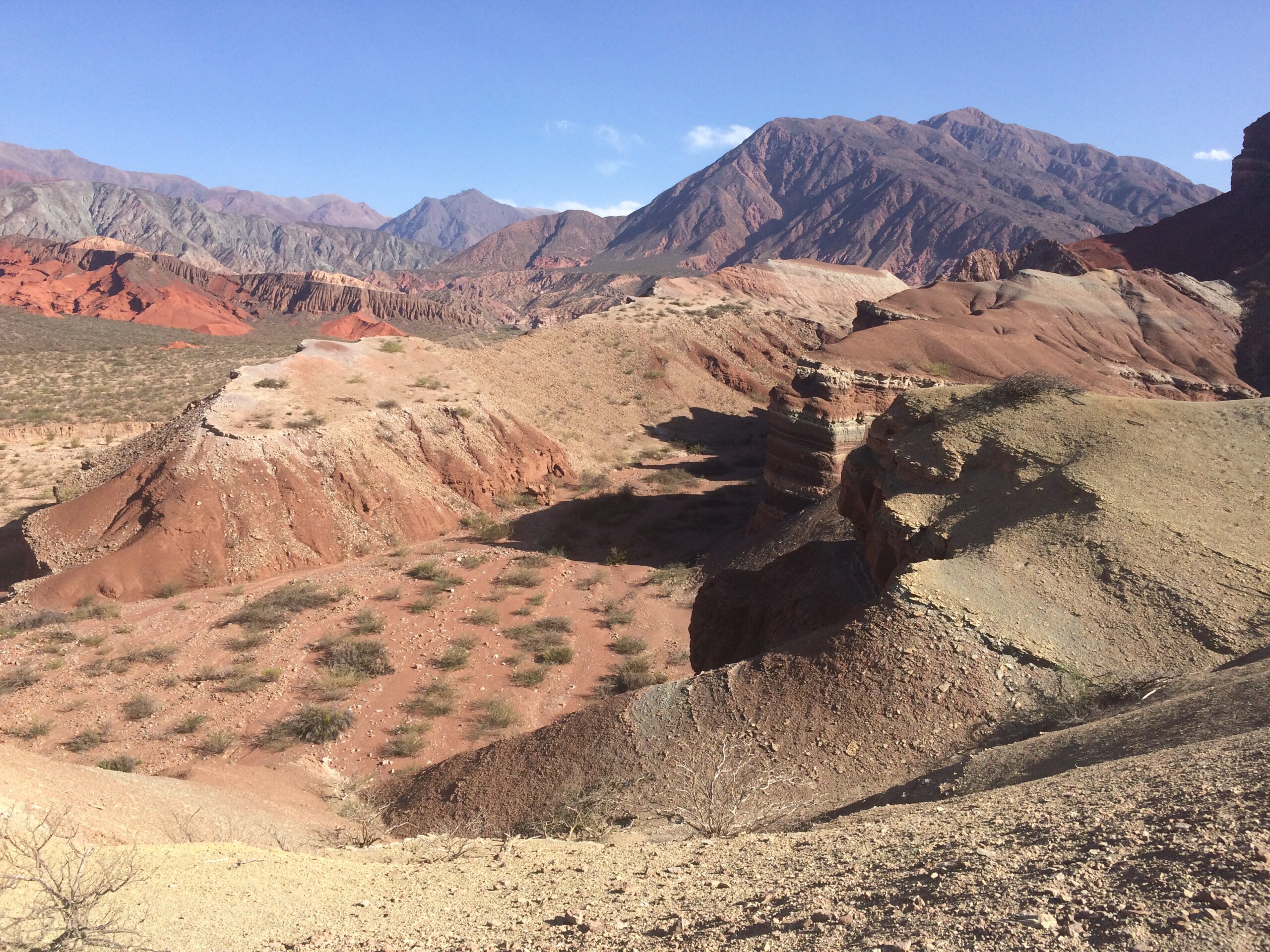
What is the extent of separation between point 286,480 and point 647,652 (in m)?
9.46

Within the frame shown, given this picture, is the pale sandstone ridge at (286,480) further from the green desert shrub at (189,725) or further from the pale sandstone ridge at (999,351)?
the pale sandstone ridge at (999,351)

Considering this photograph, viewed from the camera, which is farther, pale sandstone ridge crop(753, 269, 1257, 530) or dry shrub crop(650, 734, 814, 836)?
pale sandstone ridge crop(753, 269, 1257, 530)

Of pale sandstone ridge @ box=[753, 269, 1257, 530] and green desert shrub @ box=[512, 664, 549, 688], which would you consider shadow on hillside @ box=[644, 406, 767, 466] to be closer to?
pale sandstone ridge @ box=[753, 269, 1257, 530]

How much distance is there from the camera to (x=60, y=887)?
3.38m

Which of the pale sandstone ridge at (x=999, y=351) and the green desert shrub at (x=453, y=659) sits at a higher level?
the pale sandstone ridge at (x=999, y=351)

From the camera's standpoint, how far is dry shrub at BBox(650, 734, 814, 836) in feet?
16.5

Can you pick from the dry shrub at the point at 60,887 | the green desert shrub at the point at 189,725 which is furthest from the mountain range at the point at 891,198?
the dry shrub at the point at 60,887

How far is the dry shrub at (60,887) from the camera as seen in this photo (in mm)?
3262

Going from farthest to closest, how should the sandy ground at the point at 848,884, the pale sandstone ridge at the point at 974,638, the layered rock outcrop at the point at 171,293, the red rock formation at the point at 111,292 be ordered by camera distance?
the layered rock outcrop at the point at 171,293
the red rock formation at the point at 111,292
the pale sandstone ridge at the point at 974,638
the sandy ground at the point at 848,884

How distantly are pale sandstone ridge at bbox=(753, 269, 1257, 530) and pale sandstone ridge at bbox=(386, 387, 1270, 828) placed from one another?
6.65m

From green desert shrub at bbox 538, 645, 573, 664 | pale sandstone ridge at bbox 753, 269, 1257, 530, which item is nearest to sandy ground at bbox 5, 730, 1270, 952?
green desert shrub at bbox 538, 645, 573, 664

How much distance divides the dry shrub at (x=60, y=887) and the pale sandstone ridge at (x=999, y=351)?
44.2 feet

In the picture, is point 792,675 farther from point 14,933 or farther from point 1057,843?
point 14,933

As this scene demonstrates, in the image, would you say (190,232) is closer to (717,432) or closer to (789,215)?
(789,215)
